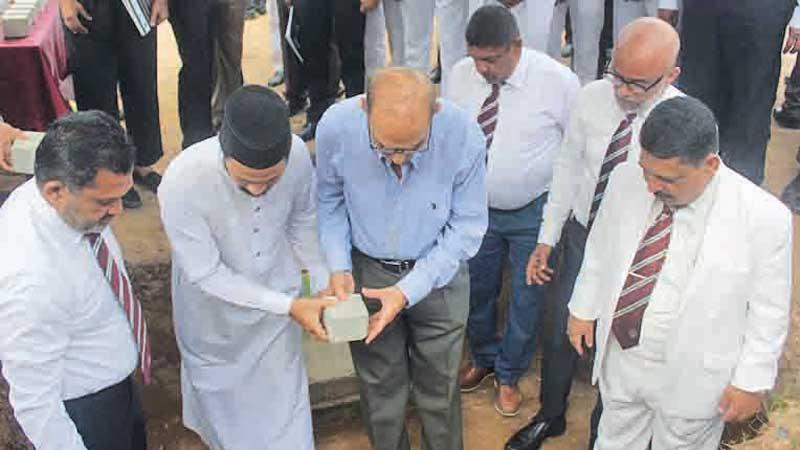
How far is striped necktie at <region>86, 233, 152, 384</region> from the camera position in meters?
2.94

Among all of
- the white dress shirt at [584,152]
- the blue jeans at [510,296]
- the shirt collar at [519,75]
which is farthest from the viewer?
the blue jeans at [510,296]

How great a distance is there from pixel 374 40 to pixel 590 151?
2183 millimetres

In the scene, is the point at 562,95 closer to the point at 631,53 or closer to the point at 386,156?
the point at 631,53

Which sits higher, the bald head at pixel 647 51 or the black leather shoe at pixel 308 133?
the bald head at pixel 647 51

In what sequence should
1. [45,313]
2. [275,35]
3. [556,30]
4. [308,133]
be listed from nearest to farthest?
[45,313] → [308,133] → [556,30] → [275,35]

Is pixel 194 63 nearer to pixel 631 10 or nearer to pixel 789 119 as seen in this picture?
pixel 631 10

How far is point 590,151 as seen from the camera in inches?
144

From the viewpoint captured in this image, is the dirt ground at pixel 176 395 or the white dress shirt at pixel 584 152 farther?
the dirt ground at pixel 176 395

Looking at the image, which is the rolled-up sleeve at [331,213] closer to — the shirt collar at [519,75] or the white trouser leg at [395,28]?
the shirt collar at [519,75]

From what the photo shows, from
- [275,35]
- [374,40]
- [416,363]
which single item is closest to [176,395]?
[416,363]

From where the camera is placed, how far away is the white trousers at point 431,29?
5297 millimetres

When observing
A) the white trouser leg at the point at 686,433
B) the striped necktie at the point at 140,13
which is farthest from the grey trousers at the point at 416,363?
the striped necktie at the point at 140,13

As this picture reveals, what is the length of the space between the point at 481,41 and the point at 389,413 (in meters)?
1.47

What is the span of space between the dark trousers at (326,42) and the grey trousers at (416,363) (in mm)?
2083
